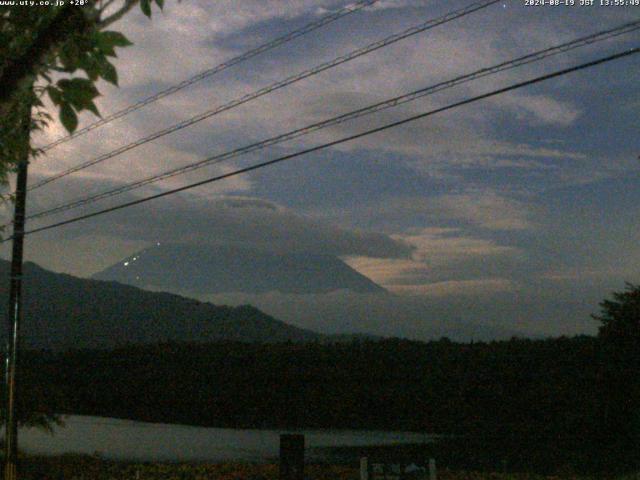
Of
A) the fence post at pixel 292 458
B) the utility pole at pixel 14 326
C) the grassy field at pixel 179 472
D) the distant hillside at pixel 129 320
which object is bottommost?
the grassy field at pixel 179 472

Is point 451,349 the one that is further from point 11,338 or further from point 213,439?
point 11,338

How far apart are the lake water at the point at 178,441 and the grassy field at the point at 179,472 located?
6.39 feet

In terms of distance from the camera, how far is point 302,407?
44.5 m

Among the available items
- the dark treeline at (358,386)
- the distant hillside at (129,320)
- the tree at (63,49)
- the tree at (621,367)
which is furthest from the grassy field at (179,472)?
the distant hillside at (129,320)

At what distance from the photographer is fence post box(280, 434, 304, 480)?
12617 mm

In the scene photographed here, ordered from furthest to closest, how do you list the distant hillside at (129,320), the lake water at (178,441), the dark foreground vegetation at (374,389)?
the distant hillside at (129,320), the dark foreground vegetation at (374,389), the lake water at (178,441)

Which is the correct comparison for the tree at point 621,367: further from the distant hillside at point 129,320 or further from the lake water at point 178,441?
the distant hillside at point 129,320

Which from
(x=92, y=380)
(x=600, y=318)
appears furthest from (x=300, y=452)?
(x=92, y=380)

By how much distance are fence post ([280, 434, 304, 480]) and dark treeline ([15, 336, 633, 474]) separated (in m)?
16.3

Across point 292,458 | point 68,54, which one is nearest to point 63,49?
point 68,54

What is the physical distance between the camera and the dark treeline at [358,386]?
38125 millimetres

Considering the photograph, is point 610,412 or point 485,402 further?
point 485,402

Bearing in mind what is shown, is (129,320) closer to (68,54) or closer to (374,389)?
(374,389)

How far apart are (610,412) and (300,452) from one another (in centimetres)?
928
